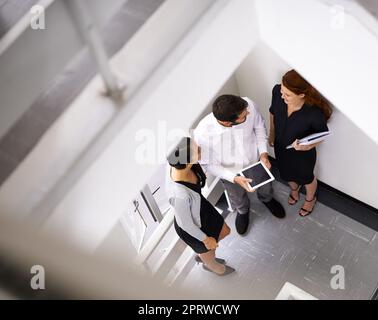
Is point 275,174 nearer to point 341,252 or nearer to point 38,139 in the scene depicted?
point 341,252

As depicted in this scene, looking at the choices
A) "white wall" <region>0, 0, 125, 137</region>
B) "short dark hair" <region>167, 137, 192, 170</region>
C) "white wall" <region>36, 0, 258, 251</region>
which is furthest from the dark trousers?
"white wall" <region>0, 0, 125, 137</region>

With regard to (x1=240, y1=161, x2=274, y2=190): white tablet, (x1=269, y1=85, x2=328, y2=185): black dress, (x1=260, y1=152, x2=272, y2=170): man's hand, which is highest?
(x1=269, y1=85, x2=328, y2=185): black dress

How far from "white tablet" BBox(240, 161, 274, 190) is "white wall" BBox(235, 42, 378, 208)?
0.52 metres

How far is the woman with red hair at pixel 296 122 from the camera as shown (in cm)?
279

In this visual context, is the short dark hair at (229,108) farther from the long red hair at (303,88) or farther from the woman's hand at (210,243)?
the woman's hand at (210,243)

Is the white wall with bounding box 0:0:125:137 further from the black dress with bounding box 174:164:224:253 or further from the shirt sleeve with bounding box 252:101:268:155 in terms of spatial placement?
the shirt sleeve with bounding box 252:101:268:155

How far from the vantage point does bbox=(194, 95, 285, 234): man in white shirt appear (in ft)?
9.19

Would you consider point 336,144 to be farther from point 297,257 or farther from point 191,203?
point 191,203

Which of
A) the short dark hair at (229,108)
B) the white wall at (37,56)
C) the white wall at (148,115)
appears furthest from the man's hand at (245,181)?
the white wall at (37,56)

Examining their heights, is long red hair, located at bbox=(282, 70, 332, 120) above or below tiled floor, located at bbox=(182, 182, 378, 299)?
above

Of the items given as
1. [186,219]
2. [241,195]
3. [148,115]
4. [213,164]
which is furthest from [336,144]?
[148,115]

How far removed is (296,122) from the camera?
116 inches

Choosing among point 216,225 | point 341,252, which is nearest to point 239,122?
point 216,225

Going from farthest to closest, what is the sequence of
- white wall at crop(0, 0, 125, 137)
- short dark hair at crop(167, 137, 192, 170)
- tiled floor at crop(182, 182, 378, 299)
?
1. tiled floor at crop(182, 182, 378, 299)
2. short dark hair at crop(167, 137, 192, 170)
3. white wall at crop(0, 0, 125, 137)
